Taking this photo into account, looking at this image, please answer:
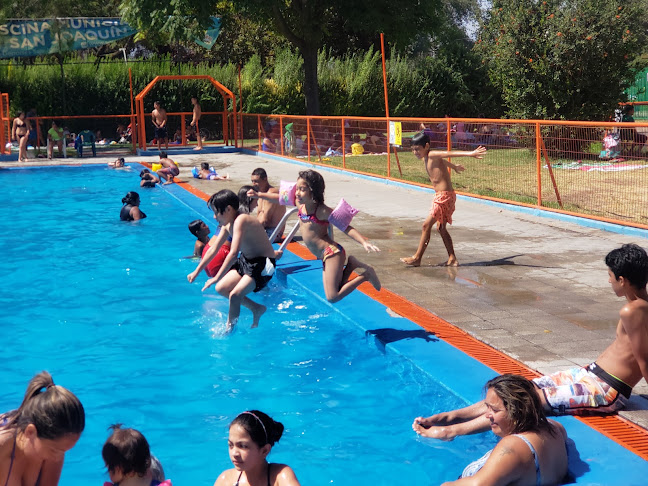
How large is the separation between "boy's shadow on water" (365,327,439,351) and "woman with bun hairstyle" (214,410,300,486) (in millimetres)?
2716

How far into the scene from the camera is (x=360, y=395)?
6367 mm

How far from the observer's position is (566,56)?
20.2m

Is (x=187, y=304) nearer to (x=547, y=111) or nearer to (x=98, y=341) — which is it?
(x=98, y=341)

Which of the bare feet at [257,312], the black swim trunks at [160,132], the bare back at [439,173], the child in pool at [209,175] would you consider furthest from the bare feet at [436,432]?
the black swim trunks at [160,132]

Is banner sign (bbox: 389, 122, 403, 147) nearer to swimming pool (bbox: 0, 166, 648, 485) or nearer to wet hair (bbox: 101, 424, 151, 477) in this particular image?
swimming pool (bbox: 0, 166, 648, 485)

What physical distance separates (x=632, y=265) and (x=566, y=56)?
17.2m

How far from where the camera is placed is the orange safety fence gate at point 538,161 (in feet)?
39.8

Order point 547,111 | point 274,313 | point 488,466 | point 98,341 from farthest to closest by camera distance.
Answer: point 547,111 → point 274,313 → point 98,341 → point 488,466

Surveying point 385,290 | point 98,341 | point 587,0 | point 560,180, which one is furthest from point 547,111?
point 98,341

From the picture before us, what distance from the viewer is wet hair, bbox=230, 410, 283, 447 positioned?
148 inches

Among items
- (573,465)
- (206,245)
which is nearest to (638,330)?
(573,465)

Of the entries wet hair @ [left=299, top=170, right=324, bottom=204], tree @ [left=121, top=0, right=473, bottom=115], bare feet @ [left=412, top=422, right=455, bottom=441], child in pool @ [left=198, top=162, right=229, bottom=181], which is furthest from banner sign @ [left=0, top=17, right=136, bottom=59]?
bare feet @ [left=412, top=422, right=455, bottom=441]

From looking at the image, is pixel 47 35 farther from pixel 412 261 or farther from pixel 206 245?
pixel 412 261

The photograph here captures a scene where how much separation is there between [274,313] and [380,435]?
3350mm
